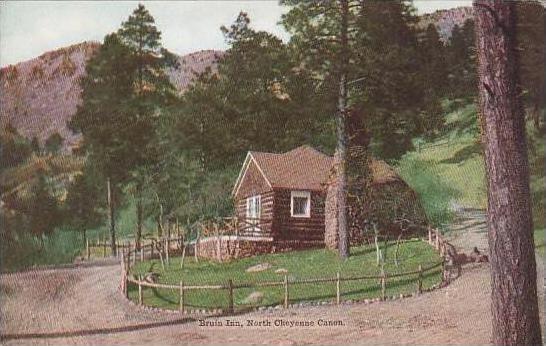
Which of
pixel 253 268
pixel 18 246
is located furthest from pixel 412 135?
pixel 18 246

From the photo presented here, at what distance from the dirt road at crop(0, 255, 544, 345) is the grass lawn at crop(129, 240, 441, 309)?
7.9 inches

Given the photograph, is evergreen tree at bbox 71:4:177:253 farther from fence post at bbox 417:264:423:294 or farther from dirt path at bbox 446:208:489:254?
dirt path at bbox 446:208:489:254

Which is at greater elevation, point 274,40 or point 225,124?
point 274,40

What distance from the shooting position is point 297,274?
317 inches

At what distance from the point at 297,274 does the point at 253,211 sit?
1.03 meters

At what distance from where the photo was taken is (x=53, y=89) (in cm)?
833

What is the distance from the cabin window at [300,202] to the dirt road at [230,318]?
52.2 inches

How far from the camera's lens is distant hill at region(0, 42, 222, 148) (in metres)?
8.15

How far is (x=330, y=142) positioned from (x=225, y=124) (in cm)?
140

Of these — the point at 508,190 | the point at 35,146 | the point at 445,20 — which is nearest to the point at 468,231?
the point at 508,190

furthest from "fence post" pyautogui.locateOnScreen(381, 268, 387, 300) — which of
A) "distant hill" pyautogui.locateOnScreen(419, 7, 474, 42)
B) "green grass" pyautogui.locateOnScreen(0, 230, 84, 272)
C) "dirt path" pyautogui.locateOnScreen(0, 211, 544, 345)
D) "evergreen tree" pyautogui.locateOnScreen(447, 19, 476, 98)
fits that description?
"green grass" pyautogui.locateOnScreen(0, 230, 84, 272)

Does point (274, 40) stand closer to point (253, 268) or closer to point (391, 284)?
point (253, 268)

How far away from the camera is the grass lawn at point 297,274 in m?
7.93

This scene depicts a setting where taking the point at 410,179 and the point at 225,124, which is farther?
the point at 410,179
